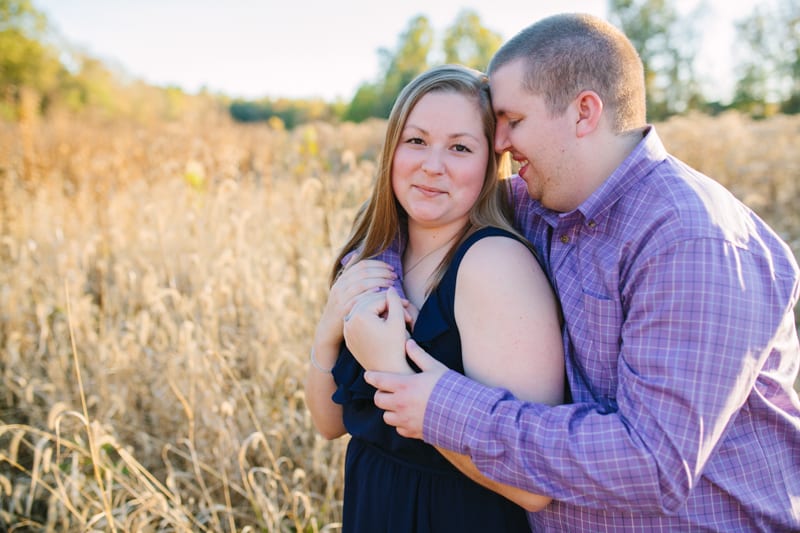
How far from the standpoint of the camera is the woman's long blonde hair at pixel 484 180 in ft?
5.98

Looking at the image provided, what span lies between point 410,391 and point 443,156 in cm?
69

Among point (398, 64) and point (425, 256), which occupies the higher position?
point (398, 64)

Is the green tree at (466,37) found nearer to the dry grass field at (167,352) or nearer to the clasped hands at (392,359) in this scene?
the dry grass field at (167,352)

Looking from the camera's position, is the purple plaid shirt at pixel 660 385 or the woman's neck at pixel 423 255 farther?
the woman's neck at pixel 423 255

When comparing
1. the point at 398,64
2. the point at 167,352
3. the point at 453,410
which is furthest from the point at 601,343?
the point at 398,64

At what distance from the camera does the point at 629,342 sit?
137cm

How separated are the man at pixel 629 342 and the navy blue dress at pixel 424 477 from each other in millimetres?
107

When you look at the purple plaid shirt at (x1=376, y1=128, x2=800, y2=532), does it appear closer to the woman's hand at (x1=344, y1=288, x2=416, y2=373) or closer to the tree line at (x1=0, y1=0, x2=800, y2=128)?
the woman's hand at (x1=344, y1=288, x2=416, y2=373)

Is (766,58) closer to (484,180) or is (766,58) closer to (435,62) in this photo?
(435,62)

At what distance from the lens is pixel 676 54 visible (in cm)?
3603

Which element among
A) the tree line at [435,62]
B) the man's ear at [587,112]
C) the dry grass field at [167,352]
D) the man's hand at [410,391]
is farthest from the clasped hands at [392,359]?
the tree line at [435,62]

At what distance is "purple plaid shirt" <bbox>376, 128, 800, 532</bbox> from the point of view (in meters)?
1.28

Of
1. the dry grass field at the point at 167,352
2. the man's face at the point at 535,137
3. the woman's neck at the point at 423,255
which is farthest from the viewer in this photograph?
the dry grass field at the point at 167,352

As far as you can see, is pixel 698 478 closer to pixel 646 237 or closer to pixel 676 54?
pixel 646 237
